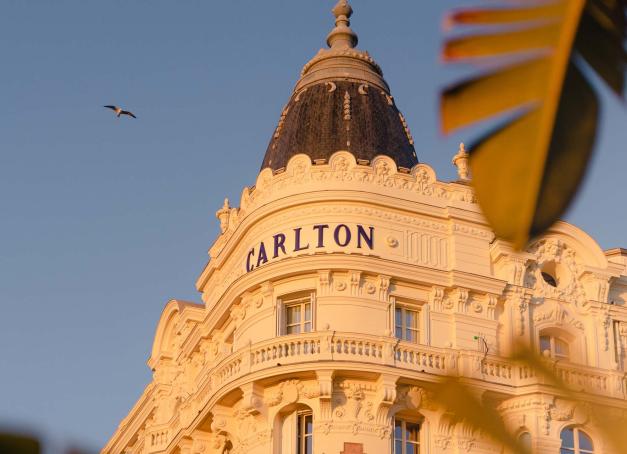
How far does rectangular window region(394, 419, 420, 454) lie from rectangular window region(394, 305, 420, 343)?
2258 mm

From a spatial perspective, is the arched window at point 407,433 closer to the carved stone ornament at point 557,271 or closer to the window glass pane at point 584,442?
the window glass pane at point 584,442

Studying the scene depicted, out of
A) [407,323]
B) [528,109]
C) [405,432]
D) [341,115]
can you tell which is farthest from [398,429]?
[528,109]

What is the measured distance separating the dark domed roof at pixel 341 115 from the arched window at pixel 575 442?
8.81m

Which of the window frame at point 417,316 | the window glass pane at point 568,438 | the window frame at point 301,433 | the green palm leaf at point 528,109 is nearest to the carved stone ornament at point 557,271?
the window frame at point 417,316

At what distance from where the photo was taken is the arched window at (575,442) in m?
36.3

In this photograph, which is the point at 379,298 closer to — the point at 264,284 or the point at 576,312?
the point at 264,284

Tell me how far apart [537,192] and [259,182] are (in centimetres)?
3460

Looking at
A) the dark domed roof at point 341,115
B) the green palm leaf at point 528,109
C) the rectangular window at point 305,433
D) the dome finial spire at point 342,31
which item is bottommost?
the green palm leaf at point 528,109

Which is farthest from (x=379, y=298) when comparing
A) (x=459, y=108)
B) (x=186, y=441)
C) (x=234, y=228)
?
(x=459, y=108)

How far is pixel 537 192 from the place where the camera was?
4.58 m

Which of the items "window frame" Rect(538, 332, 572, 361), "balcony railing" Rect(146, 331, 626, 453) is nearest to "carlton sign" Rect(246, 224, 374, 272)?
"balcony railing" Rect(146, 331, 626, 453)

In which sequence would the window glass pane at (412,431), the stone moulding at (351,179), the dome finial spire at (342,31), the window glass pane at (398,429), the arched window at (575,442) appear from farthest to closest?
the dome finial spire at (342,31), the stone moulding at (351,179), the window glass pane at (412,431), the arched window at (575,442), the window glass pane at (398,429)

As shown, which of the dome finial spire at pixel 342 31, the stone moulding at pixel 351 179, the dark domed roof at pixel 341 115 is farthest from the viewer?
the dome finial spire at pixel 342 31

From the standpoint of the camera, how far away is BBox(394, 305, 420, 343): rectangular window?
37312mm
